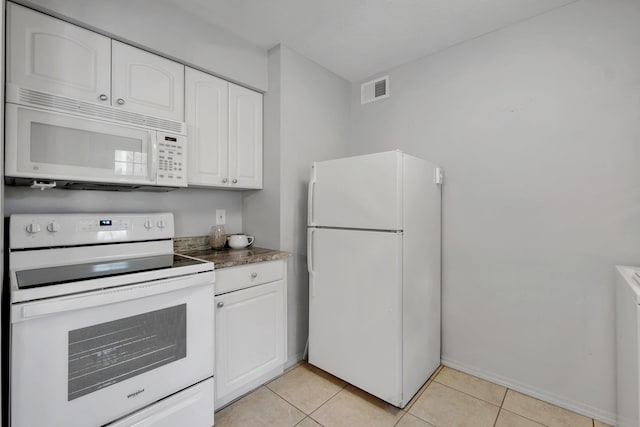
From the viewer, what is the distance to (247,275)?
6.07 feet

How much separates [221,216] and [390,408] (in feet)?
6.03

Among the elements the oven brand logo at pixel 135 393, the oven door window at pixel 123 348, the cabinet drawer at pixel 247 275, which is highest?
the cabinet drawer at pixel 247 275

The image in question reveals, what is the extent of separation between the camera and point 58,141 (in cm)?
138

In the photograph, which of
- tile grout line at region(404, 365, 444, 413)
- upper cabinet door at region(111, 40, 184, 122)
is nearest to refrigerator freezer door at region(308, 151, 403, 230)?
upper cabinet door at region(111, 40, 184, 122)

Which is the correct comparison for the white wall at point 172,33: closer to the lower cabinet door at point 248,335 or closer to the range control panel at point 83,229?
the range control panel at point 83,229

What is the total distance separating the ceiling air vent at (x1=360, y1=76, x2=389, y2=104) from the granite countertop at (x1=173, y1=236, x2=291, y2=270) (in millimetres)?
1703

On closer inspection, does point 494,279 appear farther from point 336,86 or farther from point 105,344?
point 105,344

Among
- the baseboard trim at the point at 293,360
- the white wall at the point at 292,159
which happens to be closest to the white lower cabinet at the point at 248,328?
the baseboard trim at the point at 293,360

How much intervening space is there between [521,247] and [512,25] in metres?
1.53

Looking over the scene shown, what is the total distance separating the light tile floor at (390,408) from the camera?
1658 millimetres

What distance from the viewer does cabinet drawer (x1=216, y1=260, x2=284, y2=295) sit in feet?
5.65

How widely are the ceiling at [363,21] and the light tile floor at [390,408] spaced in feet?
8.27

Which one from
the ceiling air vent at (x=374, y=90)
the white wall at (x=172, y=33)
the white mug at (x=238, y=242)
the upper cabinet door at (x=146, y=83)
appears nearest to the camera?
the white wall at (x=172, y=33)

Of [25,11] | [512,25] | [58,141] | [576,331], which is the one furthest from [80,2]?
[576,331]
